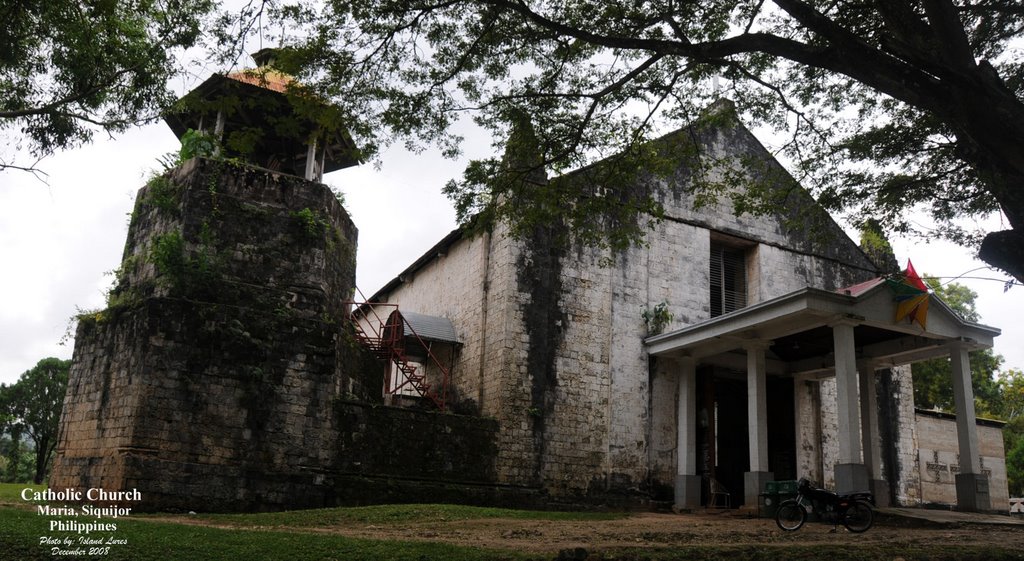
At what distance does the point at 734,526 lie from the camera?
40.2 ft

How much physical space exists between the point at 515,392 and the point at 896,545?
26.7ft

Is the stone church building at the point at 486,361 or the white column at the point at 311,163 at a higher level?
the white column at the point at 311,163

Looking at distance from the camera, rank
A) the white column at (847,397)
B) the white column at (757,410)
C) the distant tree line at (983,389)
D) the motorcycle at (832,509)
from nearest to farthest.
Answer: the motorcycle at (832,509) < the white column at (847,397) < the white column at (757,410) < the distant tree line at (983,389)

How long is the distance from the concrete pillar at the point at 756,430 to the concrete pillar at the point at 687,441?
1407 millimetres

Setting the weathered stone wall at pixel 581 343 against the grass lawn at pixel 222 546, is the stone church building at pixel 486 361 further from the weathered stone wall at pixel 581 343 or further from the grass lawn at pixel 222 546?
the grass lawn at pixel 222 546

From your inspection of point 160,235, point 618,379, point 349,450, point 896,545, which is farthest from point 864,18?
point 160,235

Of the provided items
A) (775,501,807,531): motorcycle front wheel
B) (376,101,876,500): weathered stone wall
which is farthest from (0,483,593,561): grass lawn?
(376,101,876,500): weathered stone wall

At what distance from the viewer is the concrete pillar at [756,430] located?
15023 mm

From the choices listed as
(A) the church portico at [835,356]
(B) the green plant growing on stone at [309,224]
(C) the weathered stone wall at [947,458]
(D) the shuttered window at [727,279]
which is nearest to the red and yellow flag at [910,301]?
(A) the church portico at [835,356]

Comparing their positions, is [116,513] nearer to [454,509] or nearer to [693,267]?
[454,509]

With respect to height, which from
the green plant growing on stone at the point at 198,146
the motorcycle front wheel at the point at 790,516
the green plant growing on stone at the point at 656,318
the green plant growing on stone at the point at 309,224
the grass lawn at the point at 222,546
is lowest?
the grass lawn at the point at 222,546

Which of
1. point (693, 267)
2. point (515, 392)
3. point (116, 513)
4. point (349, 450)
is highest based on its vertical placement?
point (693, 267)

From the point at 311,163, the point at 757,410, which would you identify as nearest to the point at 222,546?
the point at 311,163

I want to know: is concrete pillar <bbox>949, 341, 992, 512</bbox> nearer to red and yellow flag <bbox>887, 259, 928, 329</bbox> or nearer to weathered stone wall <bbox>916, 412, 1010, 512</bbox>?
red and yellow flag <bbox>887, 259, 928, 329</bbox>
